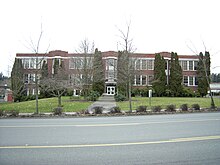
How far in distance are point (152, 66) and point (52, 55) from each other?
24.2 meters

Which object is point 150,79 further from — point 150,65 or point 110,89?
point 110,89

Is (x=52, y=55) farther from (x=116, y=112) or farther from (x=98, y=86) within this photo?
(x=116, y=112)

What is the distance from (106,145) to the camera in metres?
5.93

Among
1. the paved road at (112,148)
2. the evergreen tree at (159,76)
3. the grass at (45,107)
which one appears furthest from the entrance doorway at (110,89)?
the paved road at (112,148)

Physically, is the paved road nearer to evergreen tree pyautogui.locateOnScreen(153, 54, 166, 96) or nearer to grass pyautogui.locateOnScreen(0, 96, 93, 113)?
grass pyautogui.locateOnScreen(0, 96, 93, 113)

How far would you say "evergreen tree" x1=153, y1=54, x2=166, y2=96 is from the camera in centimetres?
4347

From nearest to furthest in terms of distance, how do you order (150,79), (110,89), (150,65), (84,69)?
(84,69) → (150,79) → (110,89) → (150,65)

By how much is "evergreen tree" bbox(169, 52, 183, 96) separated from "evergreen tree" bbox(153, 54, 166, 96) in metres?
1.80

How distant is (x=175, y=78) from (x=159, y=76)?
3476mm

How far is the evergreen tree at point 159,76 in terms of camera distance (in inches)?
1711

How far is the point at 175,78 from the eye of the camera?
4438cm

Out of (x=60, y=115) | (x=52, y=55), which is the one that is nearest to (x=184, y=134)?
(x=60, y=115)

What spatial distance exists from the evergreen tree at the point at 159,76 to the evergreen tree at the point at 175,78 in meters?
1.80

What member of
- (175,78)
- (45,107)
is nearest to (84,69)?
(45,107)
